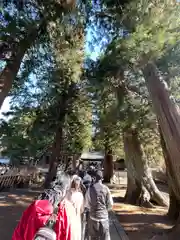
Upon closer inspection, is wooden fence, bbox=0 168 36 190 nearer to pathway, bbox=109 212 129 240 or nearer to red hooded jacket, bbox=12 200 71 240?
pathway, bbox=109 212 129 240

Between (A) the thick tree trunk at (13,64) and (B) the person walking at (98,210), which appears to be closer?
(B) the person walking at (98,210)

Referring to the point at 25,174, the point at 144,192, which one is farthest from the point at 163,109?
the point at 25,174

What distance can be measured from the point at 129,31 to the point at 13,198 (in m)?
8.87

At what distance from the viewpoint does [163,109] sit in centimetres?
785

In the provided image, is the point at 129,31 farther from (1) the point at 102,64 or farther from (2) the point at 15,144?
(2) the point at 15,144

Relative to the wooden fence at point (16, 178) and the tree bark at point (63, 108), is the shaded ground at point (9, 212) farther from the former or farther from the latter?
the tree bark at point (63, 108)

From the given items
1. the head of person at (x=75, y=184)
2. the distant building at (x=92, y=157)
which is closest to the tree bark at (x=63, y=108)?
the distant building at (x=92, y=157)

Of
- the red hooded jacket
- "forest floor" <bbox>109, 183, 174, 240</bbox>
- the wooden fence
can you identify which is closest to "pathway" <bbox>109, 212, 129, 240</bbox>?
"forest floor" <bbox>109, 183, 174, 240</bbox>

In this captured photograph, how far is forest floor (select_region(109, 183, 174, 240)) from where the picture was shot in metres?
8.70

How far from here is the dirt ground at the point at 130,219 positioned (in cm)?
793

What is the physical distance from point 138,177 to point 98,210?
9.56 metres

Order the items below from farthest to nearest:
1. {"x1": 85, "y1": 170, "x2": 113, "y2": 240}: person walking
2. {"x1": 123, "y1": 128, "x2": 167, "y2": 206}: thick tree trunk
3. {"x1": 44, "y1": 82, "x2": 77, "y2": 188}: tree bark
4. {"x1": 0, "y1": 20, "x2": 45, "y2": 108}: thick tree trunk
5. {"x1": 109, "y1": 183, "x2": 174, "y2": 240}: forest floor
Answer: {"x1": 44, "y1": 82, "x2": 77, "y2": 188}: tree bark < {"x1": 123, "y1": 128, "x2": 167, "y2": 206}: thick tree trunk < {"x1": 109, "y1": 183, "x2": 174, "y2": 240}: forest floor < {"x1": 0, "y1": 20, "x2": 45, "y2": 108}: thick tree trunk < {"x1": 85, "y1": 170, "x2": 113, "y2": 240}: person walking

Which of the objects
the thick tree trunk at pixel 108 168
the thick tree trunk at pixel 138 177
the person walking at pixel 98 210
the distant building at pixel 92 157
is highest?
the distant building at pixel 92 157

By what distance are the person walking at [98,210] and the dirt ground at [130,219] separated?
2.37 meters
